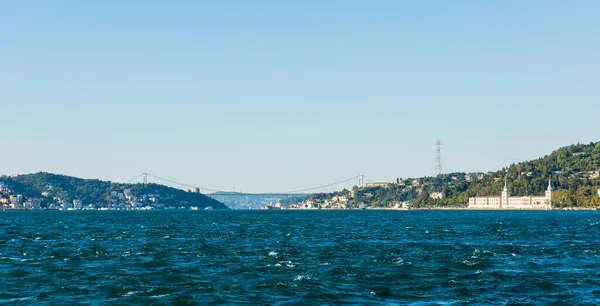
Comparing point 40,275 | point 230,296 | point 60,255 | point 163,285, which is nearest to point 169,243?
point 60,255

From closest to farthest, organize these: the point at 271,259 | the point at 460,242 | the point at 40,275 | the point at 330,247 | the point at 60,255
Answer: the point at 40,275 → the point at 271,259 → the point at 60,255 → the point at 330,247 → the point at 460,242

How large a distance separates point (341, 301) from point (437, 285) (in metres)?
8.68

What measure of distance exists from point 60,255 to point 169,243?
19.0 m

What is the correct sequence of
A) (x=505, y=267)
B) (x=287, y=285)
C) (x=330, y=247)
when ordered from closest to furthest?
(x=287, y=285)
(x=505, y=267)
(x=330, y=247)

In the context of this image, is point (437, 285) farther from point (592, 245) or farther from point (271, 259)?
point (592, 245)

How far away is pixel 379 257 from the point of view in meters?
63.0

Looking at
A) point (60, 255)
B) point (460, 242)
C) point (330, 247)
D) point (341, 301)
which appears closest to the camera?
point (341, 301)

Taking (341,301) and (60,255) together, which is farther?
(60,255)

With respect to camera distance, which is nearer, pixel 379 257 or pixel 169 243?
pixel 379 257

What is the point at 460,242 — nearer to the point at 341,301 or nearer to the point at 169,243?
the point at 169,243

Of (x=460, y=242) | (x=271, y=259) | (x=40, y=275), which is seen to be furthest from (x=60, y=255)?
(x=460, y=242)

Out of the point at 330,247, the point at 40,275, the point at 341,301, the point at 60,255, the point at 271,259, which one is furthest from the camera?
the point at 330,247

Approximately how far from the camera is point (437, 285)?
44.9 metres

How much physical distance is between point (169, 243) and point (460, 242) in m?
34.1
